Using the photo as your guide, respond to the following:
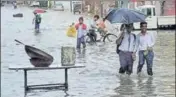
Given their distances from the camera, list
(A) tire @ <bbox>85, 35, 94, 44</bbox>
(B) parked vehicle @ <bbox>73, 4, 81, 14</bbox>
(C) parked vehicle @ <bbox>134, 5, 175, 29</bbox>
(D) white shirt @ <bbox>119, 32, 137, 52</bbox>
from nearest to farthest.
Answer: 1. (D) white shirt @ <bbox>119, 32, 137, 52</bbox>
2. (A) tire @ <bbox>85, 35, 94, 44</bbox>
3. (C) parked vehicle @ <bbox>134, 5, 175, 29</bbox>
4. (B) parked vehicle @ <bbox>73, 4, 81, 14</bbox>

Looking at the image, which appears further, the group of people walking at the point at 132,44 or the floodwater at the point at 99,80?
the group of people walking at the point at 132,44

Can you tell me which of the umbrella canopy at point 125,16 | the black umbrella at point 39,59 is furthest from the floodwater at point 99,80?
the umbrella canopy at point 125,16

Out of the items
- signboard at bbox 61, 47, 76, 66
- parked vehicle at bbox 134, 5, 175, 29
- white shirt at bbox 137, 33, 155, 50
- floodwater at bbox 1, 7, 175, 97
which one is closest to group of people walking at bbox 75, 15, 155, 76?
white shirt at bbox 137, 33, 155, 50

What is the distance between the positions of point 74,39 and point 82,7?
6250cm

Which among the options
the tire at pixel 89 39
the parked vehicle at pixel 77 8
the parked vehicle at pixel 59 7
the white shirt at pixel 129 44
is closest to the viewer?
the white shirt at pixel 129 44

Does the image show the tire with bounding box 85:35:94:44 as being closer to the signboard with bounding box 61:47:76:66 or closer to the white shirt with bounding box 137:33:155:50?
the white shirt with bounding box 137:33:155:50

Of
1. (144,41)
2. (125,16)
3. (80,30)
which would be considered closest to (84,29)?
(80,30)

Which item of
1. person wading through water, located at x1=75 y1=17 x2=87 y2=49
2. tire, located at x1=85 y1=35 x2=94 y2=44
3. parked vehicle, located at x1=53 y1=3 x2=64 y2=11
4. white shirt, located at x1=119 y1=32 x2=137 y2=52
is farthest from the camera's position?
parked vehicle, located at x1=53 y1=3 x2=64 y2=11

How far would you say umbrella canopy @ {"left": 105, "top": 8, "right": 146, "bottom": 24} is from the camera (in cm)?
1608

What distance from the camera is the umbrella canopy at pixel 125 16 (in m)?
16.1

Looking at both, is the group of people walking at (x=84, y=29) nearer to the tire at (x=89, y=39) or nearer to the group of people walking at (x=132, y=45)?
the tire at (x=89, y=39)

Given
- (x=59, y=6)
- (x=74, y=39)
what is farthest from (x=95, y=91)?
(x=59, y=6)

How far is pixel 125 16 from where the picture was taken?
16.2m

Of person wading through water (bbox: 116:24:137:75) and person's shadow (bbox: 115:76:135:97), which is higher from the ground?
person wading through water (bbox: 116:24:137:75)
